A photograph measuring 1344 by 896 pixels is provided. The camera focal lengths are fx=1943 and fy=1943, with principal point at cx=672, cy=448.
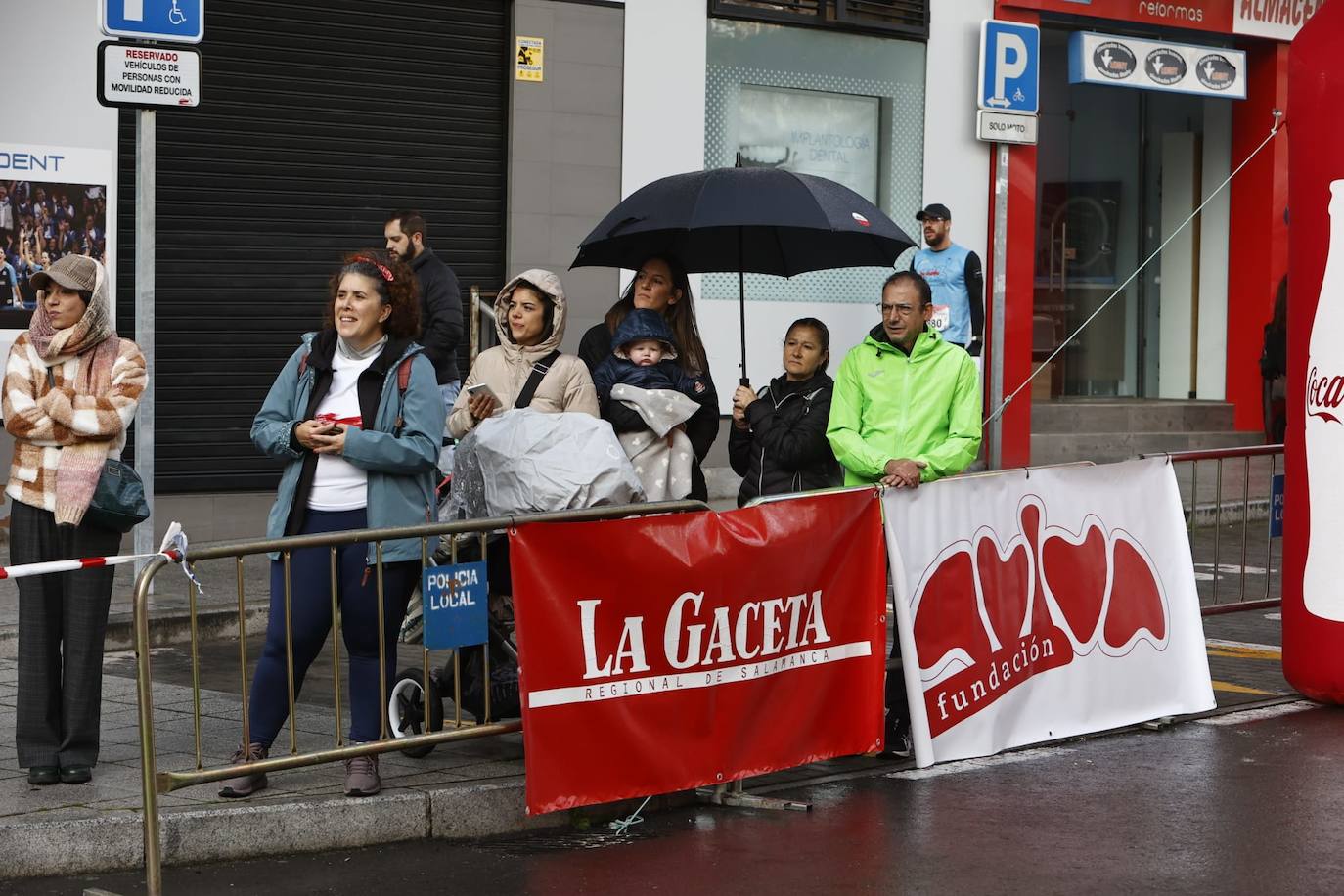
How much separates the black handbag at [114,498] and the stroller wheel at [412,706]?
1064 millimetres

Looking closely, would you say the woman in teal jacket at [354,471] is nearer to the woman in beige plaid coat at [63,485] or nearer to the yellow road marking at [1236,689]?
the woman in beige plaid coat at [63,485]

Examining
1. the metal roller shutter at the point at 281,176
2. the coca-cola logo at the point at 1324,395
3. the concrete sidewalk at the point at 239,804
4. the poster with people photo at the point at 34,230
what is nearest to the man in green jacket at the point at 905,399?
the concrete sidewalk at the point at 239,804

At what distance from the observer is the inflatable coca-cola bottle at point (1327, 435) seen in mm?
8336

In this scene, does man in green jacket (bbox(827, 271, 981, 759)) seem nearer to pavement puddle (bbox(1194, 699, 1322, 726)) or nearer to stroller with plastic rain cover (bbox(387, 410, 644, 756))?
stroller with plastic rain cover (bbox(387, 410, 644, 756))

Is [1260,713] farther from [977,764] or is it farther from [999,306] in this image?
[999,306]

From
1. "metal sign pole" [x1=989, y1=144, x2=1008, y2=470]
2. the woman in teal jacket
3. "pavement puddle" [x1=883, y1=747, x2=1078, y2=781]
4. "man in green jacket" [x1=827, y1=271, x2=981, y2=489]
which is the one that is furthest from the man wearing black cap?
the woman in teal jacket

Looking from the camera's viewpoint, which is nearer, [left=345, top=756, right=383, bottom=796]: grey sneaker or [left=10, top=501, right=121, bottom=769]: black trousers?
[left=345, top=756, right=383, bottom=796]: grey sneaker

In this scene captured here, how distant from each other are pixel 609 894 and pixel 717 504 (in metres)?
9.07

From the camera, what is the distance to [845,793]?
6.99 meters

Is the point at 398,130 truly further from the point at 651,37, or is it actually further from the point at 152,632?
the point at 152,632

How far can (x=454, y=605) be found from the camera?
20.9ft

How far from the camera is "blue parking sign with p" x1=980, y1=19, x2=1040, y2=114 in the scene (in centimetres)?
1488

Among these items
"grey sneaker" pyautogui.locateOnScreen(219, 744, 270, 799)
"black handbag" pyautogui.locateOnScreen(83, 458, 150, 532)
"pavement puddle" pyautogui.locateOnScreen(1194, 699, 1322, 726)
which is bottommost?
"pavement puddle" pyautogui.locateOnScreen(1194, 699, 1322, 726)

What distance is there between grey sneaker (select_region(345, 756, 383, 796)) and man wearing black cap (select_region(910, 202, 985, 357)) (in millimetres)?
8986
